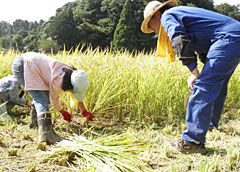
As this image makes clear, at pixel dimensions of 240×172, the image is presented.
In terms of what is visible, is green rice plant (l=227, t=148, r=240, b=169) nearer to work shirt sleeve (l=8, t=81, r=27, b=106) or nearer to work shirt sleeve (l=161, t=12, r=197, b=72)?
work shirt sleeve (l=161, t=12, r=197, b=72)

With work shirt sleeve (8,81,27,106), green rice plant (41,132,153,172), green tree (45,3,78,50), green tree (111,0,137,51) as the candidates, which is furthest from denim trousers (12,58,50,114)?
green tree (45,3,78,50)

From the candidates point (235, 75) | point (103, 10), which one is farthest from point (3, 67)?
point (103, 10)

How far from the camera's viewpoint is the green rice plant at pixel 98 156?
1.42 meters

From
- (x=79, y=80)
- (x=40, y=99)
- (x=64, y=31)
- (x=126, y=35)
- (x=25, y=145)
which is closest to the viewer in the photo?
(x=25, y=145)

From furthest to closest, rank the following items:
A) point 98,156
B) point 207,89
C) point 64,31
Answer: point 64,31, point 207,89, point 98,156

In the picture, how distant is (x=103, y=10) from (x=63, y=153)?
2978 cm

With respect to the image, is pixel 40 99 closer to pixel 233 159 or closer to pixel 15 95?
pixel 15 95

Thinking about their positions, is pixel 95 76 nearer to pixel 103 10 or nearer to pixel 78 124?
pixel 78 124

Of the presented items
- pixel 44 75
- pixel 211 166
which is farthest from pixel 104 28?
pixel 211 166

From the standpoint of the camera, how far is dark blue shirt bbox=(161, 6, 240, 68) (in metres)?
1.63

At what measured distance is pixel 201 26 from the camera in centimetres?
171

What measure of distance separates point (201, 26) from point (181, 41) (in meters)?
0.28

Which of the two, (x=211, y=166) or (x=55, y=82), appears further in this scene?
(x=55, y=82)

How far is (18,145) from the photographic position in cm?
189
